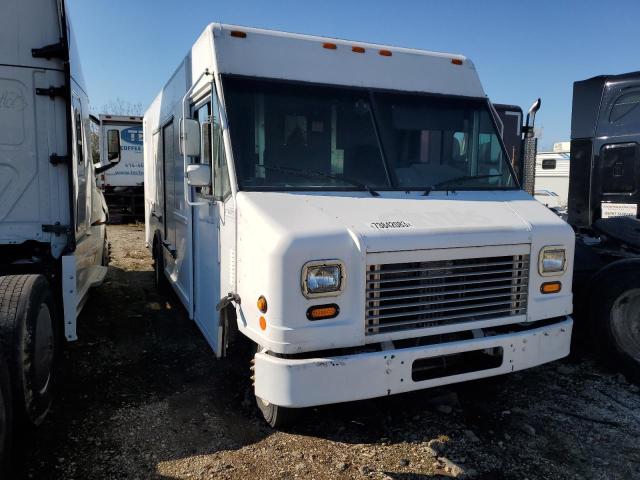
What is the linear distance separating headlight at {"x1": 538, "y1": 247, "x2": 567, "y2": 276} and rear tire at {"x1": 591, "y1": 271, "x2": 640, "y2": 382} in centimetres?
122

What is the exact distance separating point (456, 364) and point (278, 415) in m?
1.30

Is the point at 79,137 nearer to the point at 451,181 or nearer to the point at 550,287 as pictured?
the point at 451,181

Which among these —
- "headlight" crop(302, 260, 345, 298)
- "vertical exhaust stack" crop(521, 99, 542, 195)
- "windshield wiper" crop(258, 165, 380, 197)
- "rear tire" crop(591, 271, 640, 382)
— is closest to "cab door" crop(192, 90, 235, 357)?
"windshield wiper" crop(258, 165, 380, 197)

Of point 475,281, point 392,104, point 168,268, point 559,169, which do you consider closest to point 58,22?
point 392,104

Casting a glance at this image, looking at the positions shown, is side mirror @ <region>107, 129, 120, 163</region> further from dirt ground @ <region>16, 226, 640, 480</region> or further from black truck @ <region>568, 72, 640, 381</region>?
black truck @ <region>568, 72, 640, 381</region>

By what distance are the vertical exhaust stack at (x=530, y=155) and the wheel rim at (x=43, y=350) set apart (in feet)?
13.4

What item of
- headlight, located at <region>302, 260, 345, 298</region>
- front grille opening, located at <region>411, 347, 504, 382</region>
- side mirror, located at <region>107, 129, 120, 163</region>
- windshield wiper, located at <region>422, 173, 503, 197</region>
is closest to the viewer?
headlight, located at <region>302, 260, 345, 298</region>

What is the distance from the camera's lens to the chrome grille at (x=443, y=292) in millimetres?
3453

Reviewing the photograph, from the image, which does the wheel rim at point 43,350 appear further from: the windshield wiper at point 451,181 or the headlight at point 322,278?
the windshield wiper at point 451,181

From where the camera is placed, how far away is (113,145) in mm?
6961

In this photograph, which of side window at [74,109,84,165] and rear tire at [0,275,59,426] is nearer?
rear tire at [0,275,59,426]

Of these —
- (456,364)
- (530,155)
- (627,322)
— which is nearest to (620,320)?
(627,322)

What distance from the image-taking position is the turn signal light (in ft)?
10.8

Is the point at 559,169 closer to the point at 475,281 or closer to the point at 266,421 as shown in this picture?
the point at 475,281
